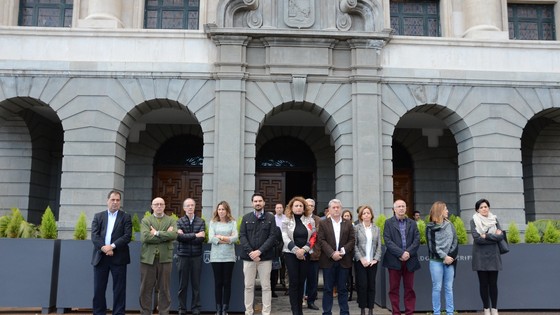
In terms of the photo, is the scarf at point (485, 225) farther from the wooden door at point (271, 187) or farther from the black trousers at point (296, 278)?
the wooden door at point (271, 187)

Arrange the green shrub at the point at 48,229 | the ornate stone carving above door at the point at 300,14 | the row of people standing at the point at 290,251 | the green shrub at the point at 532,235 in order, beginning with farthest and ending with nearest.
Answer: the ornate stone carving above door at the point at 300,14, the green shrub at the point at 532,235, the green shrub at the point at 48,229, the row of people standing at the point at 290,251

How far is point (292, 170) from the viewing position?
62.3 feet

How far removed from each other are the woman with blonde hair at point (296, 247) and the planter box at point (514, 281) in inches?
96.2

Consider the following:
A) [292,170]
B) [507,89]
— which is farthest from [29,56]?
[507,89]

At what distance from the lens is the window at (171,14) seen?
1662 centimetres

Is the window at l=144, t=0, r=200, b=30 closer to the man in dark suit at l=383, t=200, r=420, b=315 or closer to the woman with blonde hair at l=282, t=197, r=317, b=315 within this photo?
the woman with blonde hair at l=282, t=197, r=317, b=315

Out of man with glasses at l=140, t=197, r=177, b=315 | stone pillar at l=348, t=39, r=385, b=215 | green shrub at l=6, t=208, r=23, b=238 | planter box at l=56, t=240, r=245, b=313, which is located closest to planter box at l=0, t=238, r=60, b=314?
planter box at l=56, t=240, r=245, b=313

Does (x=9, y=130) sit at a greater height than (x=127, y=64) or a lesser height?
lesser

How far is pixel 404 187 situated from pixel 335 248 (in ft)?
35.8

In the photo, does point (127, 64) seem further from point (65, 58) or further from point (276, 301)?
point (276, 301)

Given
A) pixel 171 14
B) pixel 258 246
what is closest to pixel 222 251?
pixel 258 246

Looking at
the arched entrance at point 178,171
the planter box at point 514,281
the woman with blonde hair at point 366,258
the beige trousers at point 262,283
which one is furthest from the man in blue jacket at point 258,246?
the arched entrance at point 178,171

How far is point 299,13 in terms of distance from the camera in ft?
49.1

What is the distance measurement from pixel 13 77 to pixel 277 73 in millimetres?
7563
